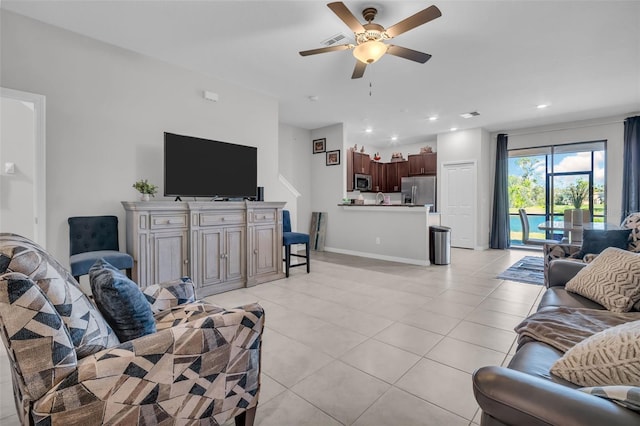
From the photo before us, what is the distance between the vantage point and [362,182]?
788 cm

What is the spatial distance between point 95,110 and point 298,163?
4230 mm

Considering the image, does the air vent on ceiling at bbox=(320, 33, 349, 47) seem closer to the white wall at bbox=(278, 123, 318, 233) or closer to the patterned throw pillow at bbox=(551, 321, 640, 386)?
the patterned throw pillow at bbox=(551, 321, 640, 386)

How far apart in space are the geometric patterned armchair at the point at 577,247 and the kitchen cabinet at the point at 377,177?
543 centimetres

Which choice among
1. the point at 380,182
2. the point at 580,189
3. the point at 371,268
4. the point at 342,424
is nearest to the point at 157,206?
the point at 342,424

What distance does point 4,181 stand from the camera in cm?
379

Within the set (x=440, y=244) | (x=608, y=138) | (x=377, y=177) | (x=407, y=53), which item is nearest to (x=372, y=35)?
(x=407, y=53)

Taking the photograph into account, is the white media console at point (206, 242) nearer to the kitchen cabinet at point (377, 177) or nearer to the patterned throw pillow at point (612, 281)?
the patterned throw pillow at point (612, 281)

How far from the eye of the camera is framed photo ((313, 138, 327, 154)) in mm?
6976

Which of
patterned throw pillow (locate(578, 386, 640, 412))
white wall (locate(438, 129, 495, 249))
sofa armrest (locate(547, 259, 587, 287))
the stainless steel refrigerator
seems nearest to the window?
white wall (locate(438, 129, 495, 249))

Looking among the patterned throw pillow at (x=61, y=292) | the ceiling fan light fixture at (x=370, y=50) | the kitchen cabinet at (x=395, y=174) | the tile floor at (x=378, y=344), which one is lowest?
the tile floor at (x=378, y=344)

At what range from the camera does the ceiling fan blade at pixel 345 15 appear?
7.33ft

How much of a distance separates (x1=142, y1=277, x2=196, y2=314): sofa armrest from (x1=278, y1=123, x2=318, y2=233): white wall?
4.90m

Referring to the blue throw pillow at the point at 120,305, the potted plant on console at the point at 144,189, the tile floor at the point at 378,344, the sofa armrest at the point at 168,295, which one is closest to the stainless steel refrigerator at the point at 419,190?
the tile floor at the point at 378,344

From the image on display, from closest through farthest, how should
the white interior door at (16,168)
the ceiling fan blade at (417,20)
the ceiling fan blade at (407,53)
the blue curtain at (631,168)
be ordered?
the ceiling fan blade at (417,20)
the ceiling fan blade at (407,53)
the white interior door at (16,168)
the blue curtain at (631,168)
